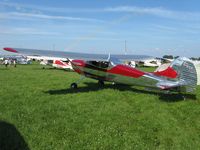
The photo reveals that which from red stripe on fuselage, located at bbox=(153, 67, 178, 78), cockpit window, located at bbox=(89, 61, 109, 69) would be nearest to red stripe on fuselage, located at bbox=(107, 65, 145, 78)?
cockpit window, located at bbox=(89, 61, 109, 69)

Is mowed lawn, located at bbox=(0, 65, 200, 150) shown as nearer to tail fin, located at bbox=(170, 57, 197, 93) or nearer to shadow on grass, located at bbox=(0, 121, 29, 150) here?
shadow on grass, located at bbox=(0, 121, 29, 150)

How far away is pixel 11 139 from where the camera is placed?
528 centimetres

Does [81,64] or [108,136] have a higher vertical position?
[81,64]

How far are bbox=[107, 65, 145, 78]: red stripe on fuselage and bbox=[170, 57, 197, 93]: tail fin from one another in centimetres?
181

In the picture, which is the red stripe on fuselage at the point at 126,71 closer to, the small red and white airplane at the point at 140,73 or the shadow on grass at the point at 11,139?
the small red and white airplane at the point at 140,73

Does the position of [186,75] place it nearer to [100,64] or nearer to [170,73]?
[170,73]

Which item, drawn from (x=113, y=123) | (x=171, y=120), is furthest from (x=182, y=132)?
(x=113, y=123)

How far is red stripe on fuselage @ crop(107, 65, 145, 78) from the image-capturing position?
11344mm

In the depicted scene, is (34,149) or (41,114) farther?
(41,114)

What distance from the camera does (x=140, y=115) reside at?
764 centimetres

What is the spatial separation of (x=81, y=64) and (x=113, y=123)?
6.81 m

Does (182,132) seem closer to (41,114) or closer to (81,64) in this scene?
(41,114)

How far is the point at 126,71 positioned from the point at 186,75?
2.84 meters

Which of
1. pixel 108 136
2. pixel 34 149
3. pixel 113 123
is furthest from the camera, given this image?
pixel 113 123
